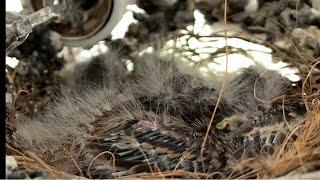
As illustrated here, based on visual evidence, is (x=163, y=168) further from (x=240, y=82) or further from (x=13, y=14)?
(x=13, y=14)

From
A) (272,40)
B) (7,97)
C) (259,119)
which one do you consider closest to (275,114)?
(259,119)

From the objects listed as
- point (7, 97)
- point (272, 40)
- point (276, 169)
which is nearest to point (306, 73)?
point (272, 40)

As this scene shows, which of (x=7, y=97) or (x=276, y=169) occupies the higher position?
(x=7, y=97)

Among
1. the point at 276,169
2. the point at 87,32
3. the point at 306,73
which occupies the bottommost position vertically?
the point at 276,169

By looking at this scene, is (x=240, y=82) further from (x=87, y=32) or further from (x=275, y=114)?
(x=87, y=32)

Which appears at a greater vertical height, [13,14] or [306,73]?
[13,14]

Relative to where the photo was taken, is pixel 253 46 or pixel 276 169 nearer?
pixel 276 169
